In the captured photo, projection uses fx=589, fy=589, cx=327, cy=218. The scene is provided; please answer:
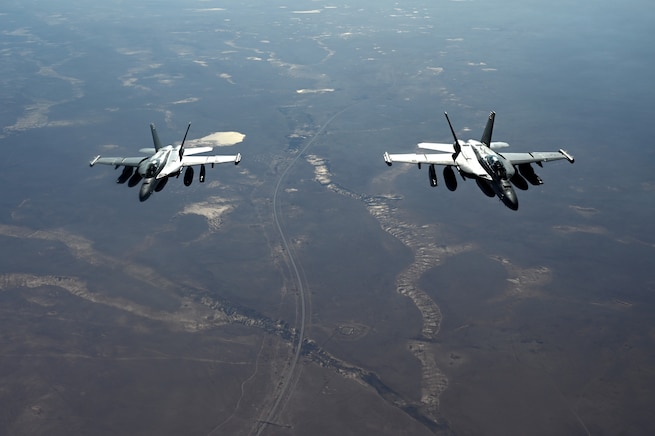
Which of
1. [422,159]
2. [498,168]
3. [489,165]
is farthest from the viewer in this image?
[422,159]

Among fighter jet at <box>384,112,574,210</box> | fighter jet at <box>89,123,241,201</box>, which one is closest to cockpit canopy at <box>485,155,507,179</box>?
fighter jet at <box>384,112,574,210</box>

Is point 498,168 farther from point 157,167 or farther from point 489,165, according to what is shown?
point 157,167

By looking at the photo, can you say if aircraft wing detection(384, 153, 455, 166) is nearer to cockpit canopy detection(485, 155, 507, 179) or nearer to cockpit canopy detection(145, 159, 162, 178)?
cockpit canopy detection(485, 155, 507, 179)

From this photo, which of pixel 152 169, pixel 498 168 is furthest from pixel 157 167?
pixel 498 168

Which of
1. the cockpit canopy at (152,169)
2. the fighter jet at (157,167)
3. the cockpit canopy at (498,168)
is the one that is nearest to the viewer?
the cockpit canopy at (498,168)

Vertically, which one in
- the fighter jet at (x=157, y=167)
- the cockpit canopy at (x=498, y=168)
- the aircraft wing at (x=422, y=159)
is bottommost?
the fighter jet at (x=157, y=167)

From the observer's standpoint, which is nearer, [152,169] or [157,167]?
[152,169]

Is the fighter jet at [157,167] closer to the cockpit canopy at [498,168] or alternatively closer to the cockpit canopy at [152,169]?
the cockpit canopy at [152,169]

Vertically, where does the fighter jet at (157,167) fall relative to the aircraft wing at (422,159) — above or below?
below

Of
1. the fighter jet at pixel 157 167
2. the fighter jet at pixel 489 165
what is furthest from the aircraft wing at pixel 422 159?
the fighter jet at pixel 157 167
